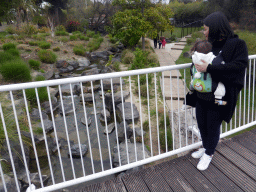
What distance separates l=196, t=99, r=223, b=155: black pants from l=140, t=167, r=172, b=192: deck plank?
0.57 meters

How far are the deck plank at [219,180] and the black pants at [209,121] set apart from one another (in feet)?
0.59

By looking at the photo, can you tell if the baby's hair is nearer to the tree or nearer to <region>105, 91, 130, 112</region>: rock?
<region>105, 91, 130, 112</region>: rock

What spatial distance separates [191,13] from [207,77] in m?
24.8

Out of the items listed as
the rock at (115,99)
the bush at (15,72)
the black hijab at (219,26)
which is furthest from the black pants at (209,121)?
the bush at (15,72)

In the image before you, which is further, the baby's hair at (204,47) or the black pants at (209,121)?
the black pants at (209,121)

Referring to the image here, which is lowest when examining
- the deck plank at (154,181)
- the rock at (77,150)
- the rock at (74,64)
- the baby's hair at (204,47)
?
the rock at (77,150)

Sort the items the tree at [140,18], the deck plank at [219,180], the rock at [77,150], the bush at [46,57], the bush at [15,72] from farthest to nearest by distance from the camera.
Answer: the tree at [140,18] < the bush at [46,57] < the bush at [15,72] < the rock at [77,150] < the deck plank at [219,180]

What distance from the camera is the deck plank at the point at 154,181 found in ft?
6.41

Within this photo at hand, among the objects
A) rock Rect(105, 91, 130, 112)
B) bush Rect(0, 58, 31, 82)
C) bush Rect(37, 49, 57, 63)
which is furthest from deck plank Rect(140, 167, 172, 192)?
bush Rect(37, 49, 57, 63)

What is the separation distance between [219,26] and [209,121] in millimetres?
870

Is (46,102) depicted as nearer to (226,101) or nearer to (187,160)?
(187,160)

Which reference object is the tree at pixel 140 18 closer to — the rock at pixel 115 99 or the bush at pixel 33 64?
the bush at pixel 33 64

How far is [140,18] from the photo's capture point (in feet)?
35.5

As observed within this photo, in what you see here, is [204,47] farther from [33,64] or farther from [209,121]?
[33,64]
